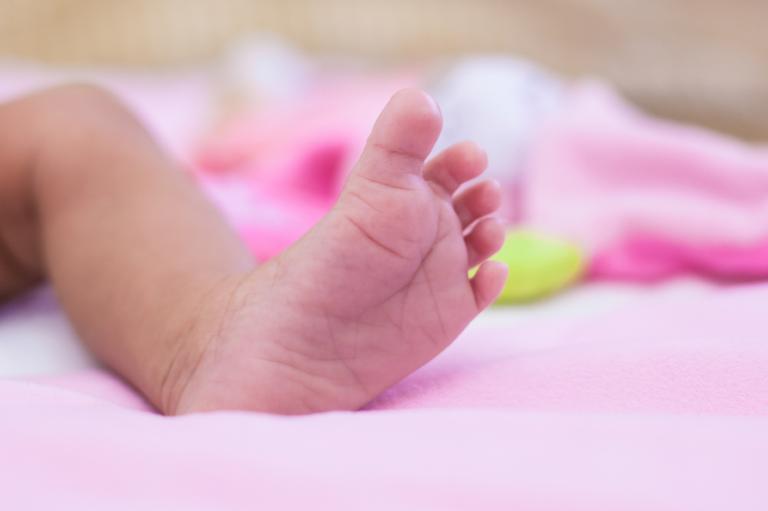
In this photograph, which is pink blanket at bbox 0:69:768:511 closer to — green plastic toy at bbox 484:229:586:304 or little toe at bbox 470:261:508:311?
little toe at bbox 470:261:508:311

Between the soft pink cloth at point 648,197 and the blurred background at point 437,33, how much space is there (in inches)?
18.9

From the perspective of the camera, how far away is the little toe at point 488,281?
0.52 meters

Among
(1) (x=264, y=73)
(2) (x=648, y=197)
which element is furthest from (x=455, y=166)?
(1) (x=264, y=73)

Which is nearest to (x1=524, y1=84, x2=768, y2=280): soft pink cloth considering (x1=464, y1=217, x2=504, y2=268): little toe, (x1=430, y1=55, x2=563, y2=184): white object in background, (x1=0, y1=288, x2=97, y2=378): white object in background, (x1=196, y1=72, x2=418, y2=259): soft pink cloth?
(x1=430, y1=55, x2=563, y2=184): white object in background

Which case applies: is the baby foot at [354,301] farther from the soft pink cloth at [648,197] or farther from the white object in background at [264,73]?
the white object in background at [264,73]

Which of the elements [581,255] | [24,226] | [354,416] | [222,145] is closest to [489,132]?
[581,255]

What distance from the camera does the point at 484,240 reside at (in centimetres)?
55

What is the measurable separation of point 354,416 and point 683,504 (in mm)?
162

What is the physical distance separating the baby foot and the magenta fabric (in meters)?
0.05

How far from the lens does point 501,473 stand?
36 centimetres

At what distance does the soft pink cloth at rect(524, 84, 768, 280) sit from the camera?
2.92 feet

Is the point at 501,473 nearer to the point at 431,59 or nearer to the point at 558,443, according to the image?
the point at 558,443

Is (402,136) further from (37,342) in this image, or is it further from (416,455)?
(37,342)

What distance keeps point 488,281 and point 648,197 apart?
52 cm
